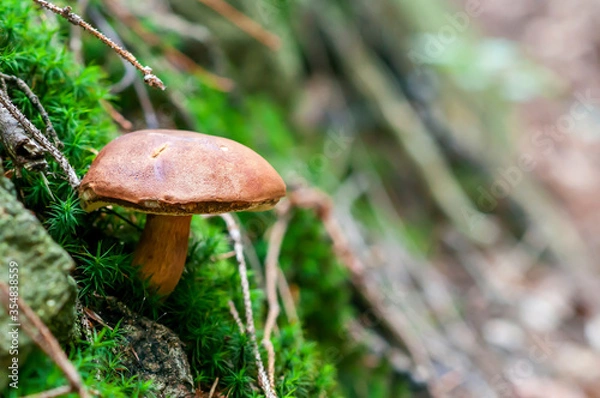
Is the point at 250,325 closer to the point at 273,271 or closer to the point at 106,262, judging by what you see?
the point at 106,262

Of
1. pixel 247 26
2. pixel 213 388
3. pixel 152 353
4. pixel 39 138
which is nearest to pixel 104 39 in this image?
pixel 39 138

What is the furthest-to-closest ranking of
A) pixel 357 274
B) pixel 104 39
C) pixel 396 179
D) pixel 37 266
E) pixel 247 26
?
pixel 396 179 < pixel 247 26 < pixel 357 274 < pixel 104 39 < pixel 37 266

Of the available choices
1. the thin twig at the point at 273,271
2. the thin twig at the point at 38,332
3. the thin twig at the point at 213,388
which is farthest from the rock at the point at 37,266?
the thin twig at the point at 273,271

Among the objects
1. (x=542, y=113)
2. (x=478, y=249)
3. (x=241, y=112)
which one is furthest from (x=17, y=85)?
(x=542, y=113)

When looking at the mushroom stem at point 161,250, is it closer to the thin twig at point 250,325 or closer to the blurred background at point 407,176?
the thin twig at point 250,325

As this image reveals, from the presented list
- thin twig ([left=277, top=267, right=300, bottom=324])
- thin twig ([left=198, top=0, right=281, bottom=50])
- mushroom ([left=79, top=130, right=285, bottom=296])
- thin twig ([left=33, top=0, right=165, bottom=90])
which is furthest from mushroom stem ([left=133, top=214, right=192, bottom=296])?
thin twig ([left=198, top=0, right=281, bottom=50])

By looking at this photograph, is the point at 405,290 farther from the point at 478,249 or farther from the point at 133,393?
the point at 133,393

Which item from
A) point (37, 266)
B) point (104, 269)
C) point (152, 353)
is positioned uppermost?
point (37, 266)
